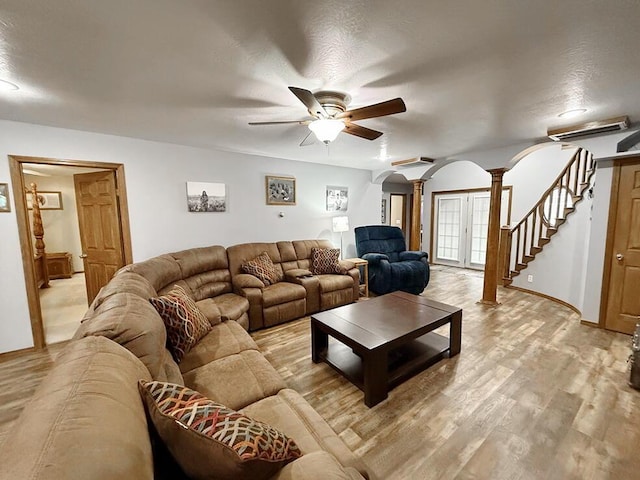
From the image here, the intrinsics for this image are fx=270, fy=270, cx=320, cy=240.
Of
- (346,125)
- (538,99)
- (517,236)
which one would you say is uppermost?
(538,99)

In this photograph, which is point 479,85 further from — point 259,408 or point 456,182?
point 456,182

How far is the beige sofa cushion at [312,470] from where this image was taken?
803mm

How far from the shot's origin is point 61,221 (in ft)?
20.7

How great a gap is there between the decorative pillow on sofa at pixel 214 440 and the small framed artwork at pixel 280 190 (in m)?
3.66

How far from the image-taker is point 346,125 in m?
2.26

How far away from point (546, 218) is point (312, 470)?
5.60 metres

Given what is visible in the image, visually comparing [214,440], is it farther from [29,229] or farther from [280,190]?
[280,190]

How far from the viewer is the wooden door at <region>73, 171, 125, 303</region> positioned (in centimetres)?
324

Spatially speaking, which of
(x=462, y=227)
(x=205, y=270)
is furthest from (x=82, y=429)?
(x=462, y=227)

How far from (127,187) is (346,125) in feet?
8.80

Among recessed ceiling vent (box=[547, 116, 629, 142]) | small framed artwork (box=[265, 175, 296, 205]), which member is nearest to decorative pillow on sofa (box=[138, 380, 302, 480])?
small framed artwork (box=[265, 175, 296, 205])

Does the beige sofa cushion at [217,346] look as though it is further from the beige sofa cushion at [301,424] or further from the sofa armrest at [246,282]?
the sofa armrest at [246,282]

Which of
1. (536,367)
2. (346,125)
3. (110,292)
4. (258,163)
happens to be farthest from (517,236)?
(110,292)

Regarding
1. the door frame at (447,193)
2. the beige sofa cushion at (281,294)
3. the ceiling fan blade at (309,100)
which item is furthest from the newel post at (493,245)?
the ceiling fan blade at (309,100)
